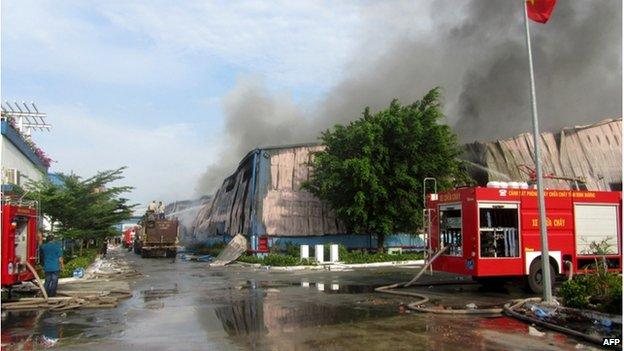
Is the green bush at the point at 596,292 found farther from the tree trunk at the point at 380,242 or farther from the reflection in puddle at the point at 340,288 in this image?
the tree trunk at the point at 380,242

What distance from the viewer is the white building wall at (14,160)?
75.9 feet

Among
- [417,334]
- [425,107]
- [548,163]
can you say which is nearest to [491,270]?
[417,334]

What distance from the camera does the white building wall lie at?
75.9ft

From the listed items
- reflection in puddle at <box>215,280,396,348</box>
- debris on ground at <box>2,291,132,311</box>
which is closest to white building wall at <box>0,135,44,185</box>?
debris on ground at <box>2,291,132,311</box>

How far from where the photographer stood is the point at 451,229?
1308cm

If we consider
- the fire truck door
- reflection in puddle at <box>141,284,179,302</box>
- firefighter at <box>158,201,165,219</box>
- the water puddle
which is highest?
firefighter at <box>158,201,165,219</box>

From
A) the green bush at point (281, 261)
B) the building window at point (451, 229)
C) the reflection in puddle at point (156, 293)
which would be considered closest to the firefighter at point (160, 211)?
the green bush at point (281, 261)

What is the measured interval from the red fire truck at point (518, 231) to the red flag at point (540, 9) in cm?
379

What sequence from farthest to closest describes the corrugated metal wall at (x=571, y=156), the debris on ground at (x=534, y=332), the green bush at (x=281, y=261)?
the corrugated metal wall at (x=571, y=156) → the green bush at (x=281, y=261) → the debris on ground at (x=534, y=332)

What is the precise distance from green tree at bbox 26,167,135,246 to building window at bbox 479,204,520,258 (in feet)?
50.3

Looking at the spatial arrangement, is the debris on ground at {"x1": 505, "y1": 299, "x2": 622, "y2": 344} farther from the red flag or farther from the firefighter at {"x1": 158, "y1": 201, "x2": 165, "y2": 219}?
the firefighter at {"x1": 158, "y1": 201, "x2": 165, "y2": 219}

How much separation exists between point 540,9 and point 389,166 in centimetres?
1377

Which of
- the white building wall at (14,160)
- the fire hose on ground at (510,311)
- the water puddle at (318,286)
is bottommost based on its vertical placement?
the water puddle at (318,286)

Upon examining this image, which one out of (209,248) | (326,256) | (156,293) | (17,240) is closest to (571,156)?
(326,256)
